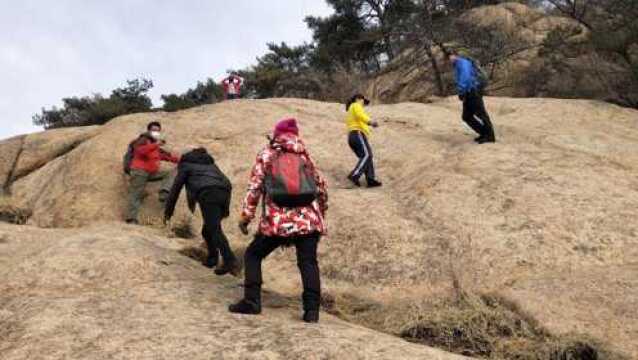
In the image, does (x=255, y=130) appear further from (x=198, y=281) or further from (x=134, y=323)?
(x=134, y=323)

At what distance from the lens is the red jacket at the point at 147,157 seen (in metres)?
12.1

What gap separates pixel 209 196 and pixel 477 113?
5891mm

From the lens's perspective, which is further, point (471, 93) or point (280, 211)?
point (471, 93)

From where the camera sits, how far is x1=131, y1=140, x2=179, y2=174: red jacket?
1211 cm

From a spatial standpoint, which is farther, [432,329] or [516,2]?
[516,2]

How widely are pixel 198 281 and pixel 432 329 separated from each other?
8.37ft

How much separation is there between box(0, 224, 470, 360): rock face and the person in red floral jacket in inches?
8.5

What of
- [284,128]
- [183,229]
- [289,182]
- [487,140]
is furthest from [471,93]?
[289,182]

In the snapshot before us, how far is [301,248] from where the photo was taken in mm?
6102

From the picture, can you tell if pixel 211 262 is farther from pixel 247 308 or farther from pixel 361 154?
pixel 361 154

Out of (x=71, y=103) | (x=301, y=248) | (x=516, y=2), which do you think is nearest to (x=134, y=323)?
(x=301, y=248)

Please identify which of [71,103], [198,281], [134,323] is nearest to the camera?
[134,323]

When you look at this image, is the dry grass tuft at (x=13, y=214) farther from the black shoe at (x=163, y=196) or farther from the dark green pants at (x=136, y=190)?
the black shoe at (x=163, y=196)

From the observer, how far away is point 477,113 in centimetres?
1191
